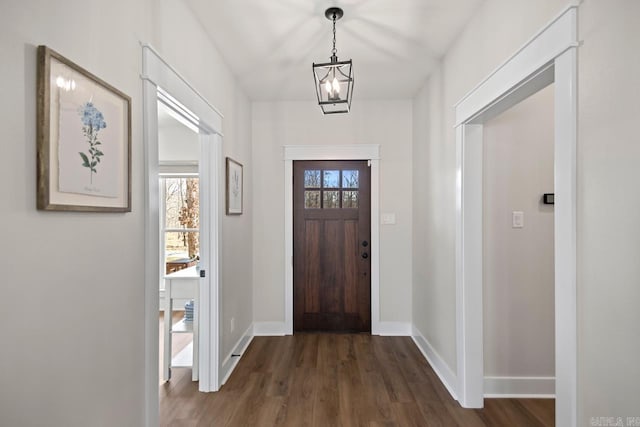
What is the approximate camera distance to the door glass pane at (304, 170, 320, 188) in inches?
155

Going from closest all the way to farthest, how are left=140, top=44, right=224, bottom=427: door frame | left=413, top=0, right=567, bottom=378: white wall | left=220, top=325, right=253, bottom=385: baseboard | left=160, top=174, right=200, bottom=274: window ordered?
left=140, top=44, right=224, bottom=427: door frame
left=413, top=0, right=567, bottom=378: white wall
left=220, top=325, right=253, bottom=385: baseboard
left=160, top=174, right=200, bottom=274: window

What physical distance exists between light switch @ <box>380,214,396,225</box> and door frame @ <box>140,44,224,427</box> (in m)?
1.90

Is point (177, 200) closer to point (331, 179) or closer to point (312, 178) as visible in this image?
point (312, 178)

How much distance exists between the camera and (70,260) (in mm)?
1156

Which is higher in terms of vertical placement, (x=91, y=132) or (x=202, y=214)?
(x=91, y=132)

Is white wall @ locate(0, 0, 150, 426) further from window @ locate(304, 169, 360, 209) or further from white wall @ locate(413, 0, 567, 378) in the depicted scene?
window @ locate(304, 169, 360, 209)

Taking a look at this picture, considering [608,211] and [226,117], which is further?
[226,117]

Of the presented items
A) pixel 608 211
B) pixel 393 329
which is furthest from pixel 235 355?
pixel 608 211

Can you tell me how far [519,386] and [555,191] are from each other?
6.06 ft

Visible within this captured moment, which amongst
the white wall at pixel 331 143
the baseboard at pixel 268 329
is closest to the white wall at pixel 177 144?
the white wall at pixel 331 143

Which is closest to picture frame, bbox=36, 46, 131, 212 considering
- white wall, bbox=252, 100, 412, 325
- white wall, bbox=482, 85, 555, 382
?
white wall, bbox=482, 85, 555, 382

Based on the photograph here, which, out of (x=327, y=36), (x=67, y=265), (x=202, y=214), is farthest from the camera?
(x=202, y=214)

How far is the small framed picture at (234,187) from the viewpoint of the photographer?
2900 mm

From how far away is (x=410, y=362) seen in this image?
3.14 m
